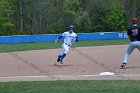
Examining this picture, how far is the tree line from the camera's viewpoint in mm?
58750

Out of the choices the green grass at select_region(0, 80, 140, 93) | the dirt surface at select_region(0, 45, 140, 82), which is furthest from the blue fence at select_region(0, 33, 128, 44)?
the green grass at select_region(0, 80, 140, 93)

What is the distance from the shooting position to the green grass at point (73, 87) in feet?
34.6

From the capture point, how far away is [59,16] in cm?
6206

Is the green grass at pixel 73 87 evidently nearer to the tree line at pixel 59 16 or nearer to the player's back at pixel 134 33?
the player's back at pixel 134 33

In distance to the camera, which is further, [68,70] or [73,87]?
[68,70]

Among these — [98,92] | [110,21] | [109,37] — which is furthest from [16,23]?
[98,92]

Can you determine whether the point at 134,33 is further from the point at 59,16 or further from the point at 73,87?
the point at 59,16

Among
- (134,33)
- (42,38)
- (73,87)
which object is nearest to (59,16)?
(42,38)

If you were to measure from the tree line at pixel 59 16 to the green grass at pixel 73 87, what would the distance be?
151ft

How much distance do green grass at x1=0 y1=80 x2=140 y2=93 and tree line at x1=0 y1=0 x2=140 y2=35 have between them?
45976mm

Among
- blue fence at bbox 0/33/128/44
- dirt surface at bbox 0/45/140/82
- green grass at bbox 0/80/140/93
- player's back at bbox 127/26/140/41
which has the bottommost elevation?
blue fence at bbox 0/33/128/44

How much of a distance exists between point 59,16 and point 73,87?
51.1 metres

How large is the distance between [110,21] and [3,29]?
588 inches

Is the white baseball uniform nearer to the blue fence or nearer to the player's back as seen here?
the player's back
